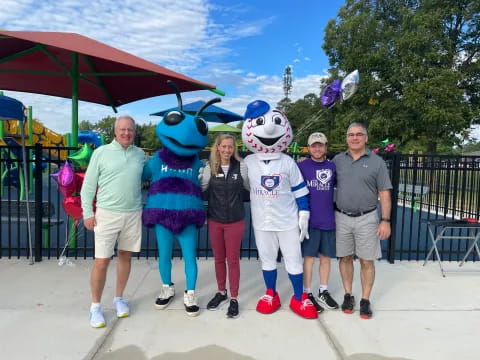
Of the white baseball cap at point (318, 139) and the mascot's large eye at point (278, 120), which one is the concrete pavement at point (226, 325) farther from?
the mascot's large eye at point (278, 120)

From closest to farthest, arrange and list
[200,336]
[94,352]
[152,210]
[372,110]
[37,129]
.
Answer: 1. [94,352]
2. [200,336]
3. [152,210]
4. [372,110]
5. [37,129]

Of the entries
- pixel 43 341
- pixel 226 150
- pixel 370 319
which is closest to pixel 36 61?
pixel 226 150

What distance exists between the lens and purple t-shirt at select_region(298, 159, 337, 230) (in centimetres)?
351

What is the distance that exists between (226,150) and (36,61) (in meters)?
3.49

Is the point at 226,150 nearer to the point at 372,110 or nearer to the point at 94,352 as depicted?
the point at 94,352

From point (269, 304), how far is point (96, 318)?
1.57m

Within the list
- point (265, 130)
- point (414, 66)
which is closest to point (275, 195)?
point (265, 130)

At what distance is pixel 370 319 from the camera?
3.48 metres

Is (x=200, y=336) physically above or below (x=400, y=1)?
below

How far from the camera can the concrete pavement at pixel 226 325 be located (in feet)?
9.38

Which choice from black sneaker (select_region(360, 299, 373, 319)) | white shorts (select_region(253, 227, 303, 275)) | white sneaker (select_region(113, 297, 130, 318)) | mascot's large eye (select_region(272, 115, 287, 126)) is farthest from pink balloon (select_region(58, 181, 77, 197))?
black sneaker (select_region(360, 299, 373, 319))

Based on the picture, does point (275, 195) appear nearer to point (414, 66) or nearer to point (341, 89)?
point (341, 89)

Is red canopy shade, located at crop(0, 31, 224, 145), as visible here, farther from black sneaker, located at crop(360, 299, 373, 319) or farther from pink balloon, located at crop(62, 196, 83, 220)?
black sneaker, located at crop(360, 299, 373, 319)

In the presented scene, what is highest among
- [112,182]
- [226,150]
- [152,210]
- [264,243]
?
[226,150]
